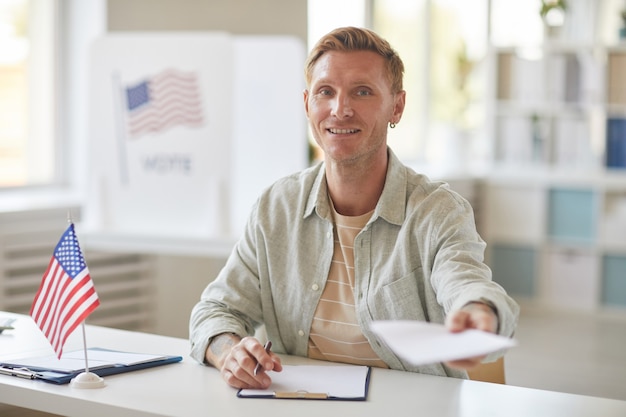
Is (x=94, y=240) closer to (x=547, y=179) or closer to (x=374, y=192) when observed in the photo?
(x=374, y=192)

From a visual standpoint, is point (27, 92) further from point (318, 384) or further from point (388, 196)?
point (318, 384)

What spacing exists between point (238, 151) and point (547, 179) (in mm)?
2334

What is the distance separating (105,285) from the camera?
4359 mm

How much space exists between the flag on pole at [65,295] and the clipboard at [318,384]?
13.8 inches

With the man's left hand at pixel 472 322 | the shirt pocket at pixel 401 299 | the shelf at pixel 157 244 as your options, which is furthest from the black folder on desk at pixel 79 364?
the shelf at pixel 157 244

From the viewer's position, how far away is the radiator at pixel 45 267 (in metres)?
3.97

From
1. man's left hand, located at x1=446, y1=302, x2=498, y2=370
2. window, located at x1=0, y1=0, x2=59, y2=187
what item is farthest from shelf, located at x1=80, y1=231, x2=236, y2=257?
man's left hand, located at x1=446, y1=302, x2=498, y2=370

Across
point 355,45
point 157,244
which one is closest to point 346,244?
point 355,45

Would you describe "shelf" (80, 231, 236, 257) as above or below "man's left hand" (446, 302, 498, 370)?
below

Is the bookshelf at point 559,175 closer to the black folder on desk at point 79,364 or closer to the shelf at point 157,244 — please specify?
the shelf at point 157,244

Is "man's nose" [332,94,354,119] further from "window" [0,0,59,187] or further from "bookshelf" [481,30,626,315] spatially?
"bookshelf" [481,30,626,315]

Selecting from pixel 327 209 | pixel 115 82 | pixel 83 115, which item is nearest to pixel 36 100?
pixel 83 115

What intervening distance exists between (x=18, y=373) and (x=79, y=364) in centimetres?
12

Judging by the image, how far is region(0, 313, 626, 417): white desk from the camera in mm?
1639
